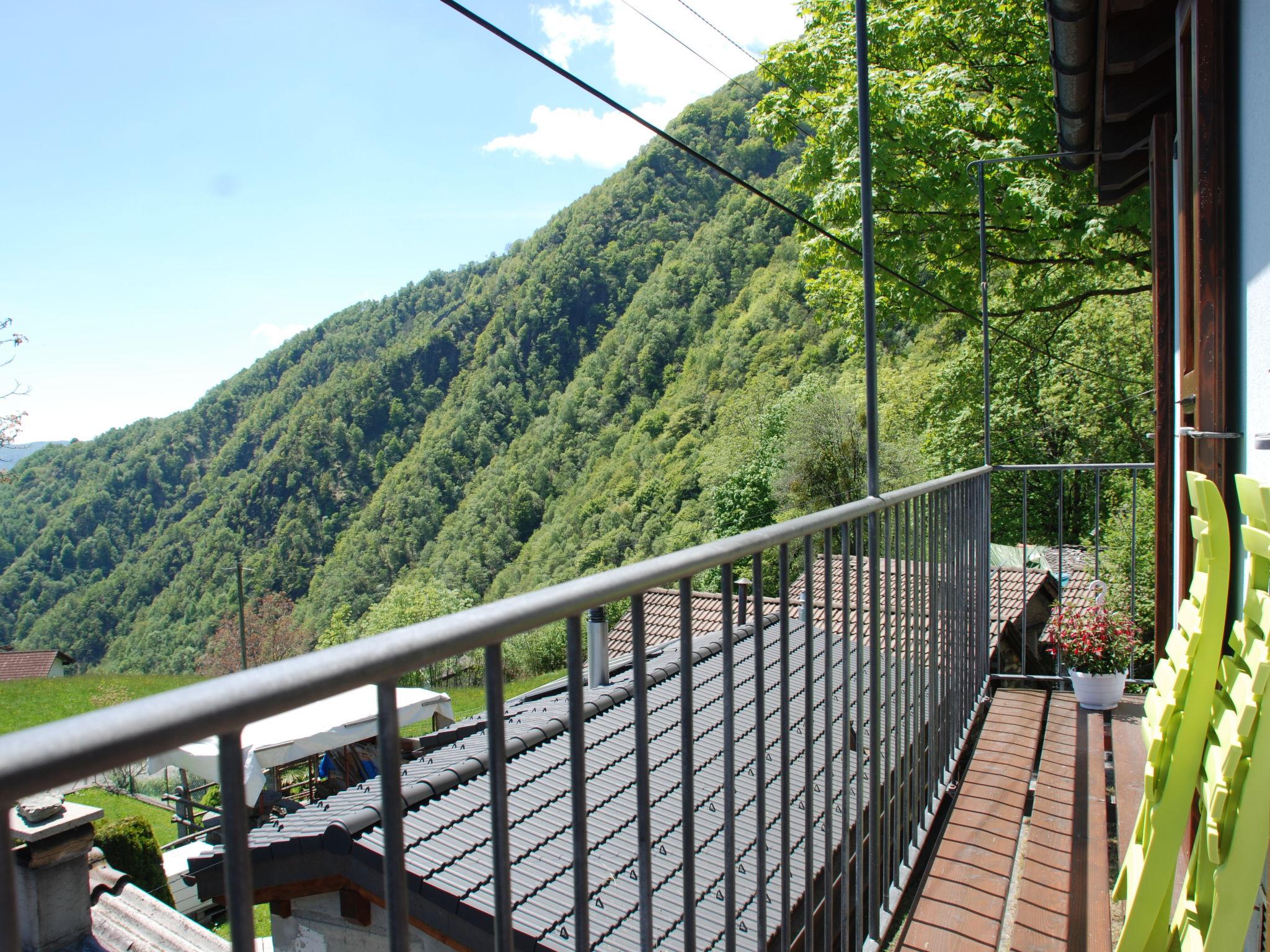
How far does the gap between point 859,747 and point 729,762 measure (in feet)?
2.41

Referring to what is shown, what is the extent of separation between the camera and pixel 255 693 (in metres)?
0.46

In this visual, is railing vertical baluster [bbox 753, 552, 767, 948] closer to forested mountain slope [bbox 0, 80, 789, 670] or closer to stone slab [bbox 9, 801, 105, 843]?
stone slab [bbox 9, 801, 105, 843]

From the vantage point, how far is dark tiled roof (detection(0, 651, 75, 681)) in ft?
117

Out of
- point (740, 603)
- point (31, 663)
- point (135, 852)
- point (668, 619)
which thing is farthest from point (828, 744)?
point (31, 663)

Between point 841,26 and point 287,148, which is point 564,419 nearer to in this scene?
point 287,148

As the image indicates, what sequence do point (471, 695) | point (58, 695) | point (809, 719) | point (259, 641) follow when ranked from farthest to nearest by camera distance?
point (259, 641), point (471, 695), point (58, 695), point (809, 719)

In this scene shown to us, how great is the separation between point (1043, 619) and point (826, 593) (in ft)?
37.3

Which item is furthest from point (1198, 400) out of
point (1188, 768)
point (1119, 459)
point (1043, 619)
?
point (1119, 459)

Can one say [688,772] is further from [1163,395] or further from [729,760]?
[1163,395]

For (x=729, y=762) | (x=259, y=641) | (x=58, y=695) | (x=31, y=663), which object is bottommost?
(x=259, y=641)

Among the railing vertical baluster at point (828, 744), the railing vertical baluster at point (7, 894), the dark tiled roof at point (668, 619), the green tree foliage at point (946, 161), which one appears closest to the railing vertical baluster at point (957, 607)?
Result: the railing vertical baluster at point (828, 744)

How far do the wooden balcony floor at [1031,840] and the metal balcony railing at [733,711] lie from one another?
0.10 m

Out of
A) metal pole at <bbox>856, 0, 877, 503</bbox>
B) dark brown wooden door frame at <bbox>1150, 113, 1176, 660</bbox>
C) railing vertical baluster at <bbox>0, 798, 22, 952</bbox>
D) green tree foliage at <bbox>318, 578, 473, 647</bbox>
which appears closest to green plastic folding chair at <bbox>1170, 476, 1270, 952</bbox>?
metal pole at <bbox>856, 0, 877, 503</bbox>

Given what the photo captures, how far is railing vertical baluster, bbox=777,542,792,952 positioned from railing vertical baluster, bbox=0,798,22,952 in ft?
3.27
